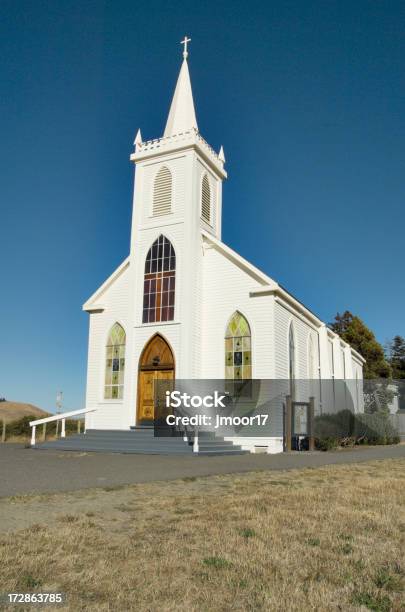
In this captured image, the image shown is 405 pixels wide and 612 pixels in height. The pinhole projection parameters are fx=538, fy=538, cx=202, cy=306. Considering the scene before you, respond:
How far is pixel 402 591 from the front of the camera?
13.1ft

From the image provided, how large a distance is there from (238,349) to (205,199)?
23.6 ft

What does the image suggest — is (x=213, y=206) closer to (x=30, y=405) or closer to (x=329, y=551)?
(x=329, y=551)

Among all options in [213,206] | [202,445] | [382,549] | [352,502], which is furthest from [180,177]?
[382,549]

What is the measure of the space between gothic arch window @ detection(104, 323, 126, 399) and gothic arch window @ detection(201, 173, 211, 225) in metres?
6.13

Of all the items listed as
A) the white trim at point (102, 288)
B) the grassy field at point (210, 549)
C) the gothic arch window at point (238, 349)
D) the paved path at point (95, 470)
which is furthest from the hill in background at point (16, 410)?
the grassy field at point (210, 549)

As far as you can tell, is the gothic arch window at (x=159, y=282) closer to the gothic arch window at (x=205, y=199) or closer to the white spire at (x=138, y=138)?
the gothic arch window at (x=205, y=199)

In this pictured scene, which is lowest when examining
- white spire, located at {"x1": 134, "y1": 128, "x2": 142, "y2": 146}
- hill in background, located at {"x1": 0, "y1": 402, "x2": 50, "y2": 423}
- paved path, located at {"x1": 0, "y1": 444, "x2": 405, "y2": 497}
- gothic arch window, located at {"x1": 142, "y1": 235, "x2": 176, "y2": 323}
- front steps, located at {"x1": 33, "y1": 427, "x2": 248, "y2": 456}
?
paved path, located at {"x1": 0, "y1": 444, "x2": 405, "y2": 497}

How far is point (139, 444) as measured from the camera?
1836cm

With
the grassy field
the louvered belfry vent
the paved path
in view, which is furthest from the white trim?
the grassy field

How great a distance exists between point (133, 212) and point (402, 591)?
2125 cm

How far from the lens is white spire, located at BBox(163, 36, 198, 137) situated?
2459cm

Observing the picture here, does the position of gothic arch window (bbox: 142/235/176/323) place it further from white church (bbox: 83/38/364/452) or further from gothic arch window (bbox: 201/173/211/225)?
gothic arch window (bbox: 201/173/211/225)

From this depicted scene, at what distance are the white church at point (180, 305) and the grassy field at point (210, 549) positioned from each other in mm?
12671

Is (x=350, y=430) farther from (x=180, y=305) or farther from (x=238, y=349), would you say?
(x=180, y=305)
